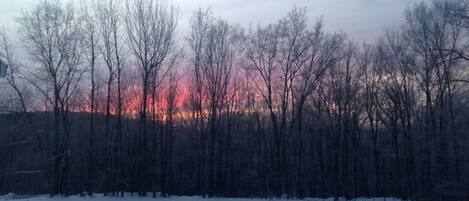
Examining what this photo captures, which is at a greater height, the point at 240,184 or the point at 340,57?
the point at 340,57

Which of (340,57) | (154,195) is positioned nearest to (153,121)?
(154,195)

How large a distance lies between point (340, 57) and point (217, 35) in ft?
42.1

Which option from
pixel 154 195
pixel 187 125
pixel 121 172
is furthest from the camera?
pixel 187 125

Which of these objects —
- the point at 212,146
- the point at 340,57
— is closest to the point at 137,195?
the point at 212,146

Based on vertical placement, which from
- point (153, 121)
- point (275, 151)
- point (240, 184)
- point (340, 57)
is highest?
point (340, 57)

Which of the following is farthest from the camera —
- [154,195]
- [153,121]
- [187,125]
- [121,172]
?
[187,125]

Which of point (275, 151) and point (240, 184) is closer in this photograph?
point (275, 151)

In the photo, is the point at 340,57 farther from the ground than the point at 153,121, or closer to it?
farther from the ground

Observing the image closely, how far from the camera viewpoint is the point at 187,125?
57.0 meters

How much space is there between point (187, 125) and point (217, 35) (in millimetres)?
12420

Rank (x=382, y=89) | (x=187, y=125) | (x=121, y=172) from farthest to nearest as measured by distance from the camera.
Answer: (x=187, y=125), (x=382, y=89), (x=121, y=172)

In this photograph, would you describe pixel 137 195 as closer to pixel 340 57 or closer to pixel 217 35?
pixel 217 35

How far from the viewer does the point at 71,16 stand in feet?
146

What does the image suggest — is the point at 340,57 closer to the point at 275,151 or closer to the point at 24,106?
the point at 275,151
